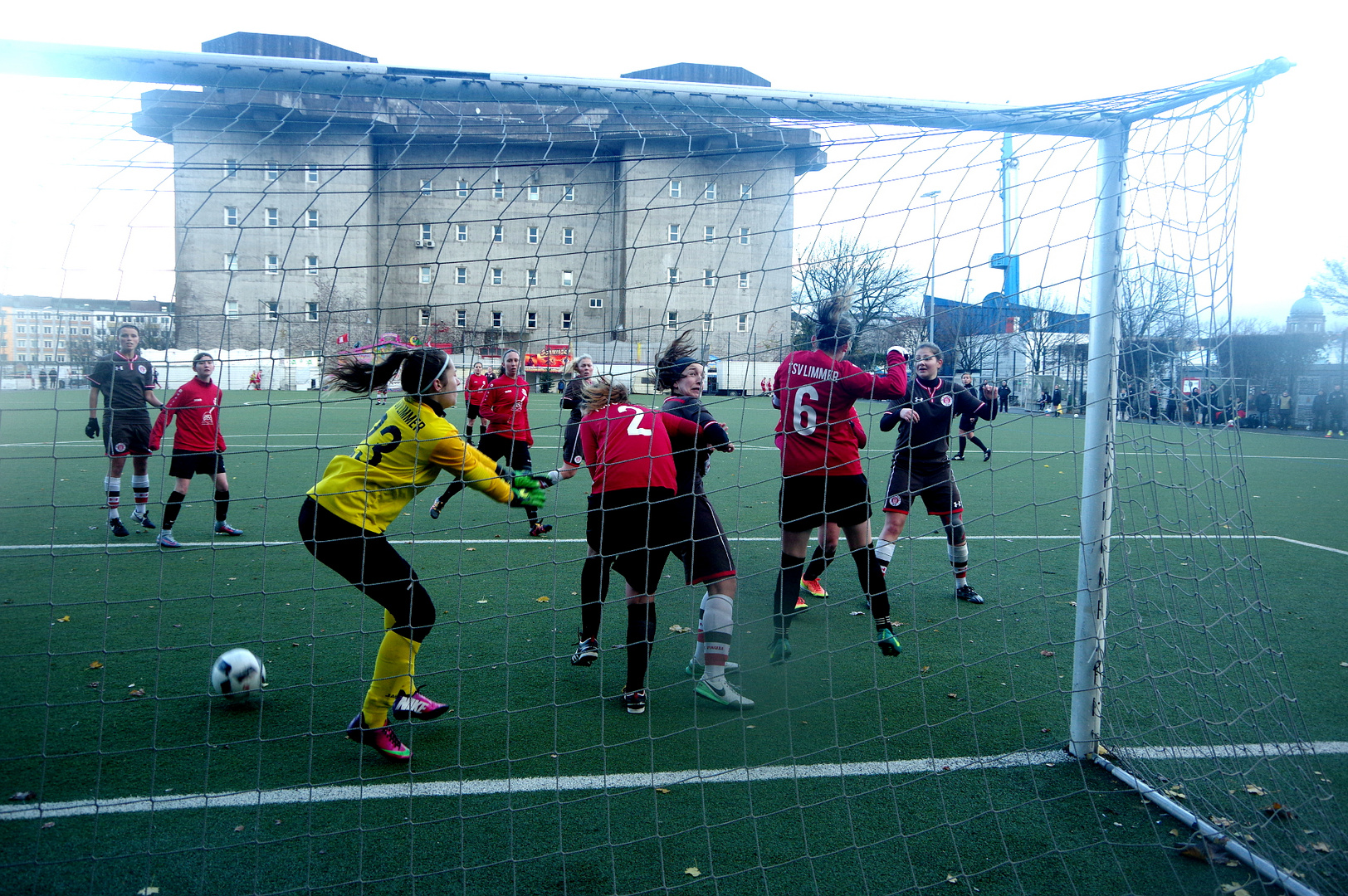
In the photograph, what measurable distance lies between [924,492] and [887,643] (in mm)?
1663

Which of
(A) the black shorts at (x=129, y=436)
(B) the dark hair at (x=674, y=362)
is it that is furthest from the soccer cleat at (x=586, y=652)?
(A) the black shorts at (x=129, y=436)

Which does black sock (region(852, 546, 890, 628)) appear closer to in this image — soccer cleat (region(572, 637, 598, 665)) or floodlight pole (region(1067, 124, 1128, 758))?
floodlight pole (region(1067, 124, 1128, 758))

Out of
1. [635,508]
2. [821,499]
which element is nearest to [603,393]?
[635,508]

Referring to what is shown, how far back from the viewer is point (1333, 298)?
32.1 m

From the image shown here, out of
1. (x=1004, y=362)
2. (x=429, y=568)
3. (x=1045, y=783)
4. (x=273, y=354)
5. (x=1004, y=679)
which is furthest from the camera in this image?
(x=429, y=568)

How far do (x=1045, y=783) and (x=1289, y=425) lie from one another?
37.5 metres

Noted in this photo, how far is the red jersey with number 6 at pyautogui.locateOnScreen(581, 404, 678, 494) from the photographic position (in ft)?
13.4

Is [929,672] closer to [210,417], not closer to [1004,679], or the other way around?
[1004,679]

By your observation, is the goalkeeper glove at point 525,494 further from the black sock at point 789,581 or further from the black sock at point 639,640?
the black sock at point 789,581

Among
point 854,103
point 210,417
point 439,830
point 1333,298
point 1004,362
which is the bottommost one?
point 439,830

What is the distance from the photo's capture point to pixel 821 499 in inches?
178

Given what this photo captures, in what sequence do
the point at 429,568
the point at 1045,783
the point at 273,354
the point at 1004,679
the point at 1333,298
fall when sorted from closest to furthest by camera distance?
the point at 1045,783 < the point at 273,354 < the point at 1004,679 < the point at 429,568 < the point at 1333,298

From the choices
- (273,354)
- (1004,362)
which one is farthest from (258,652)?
(1004,362)

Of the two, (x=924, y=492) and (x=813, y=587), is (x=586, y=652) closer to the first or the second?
(x=813, y=587)
